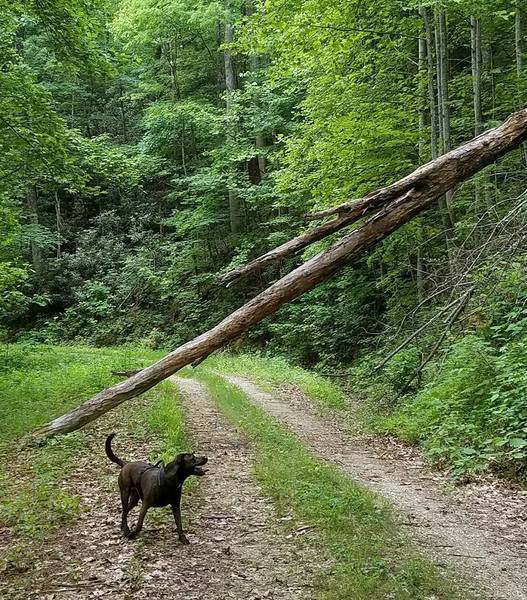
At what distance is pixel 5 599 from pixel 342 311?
711 inches

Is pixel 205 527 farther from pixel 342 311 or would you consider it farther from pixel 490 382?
pixel 342 311

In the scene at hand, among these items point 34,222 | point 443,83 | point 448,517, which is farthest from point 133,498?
point 34,222

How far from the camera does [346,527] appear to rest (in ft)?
20.0

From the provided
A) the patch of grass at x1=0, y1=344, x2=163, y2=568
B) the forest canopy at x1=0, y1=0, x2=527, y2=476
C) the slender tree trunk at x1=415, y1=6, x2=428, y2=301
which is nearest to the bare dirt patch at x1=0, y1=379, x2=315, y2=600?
the patch of grass at x1=0, y1=344, x2=163, y2=568

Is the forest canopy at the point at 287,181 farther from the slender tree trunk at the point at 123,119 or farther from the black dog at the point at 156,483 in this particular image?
the black dog at the point at 156,483

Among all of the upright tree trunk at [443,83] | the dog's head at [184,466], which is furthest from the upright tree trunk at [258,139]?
the dog's head at [184,466]

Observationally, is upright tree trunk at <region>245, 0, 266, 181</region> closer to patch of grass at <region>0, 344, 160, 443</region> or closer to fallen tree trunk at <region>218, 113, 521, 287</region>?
patch of grass at <region>0, 344, 160, 443</region>

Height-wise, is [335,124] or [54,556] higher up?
[335,124]

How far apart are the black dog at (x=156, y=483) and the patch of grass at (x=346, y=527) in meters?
1.51

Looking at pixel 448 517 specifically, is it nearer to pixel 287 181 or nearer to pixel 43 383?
pixel 43 383

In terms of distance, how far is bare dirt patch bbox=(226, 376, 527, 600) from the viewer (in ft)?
17.4

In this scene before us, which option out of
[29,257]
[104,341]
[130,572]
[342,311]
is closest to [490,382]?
[130,572]

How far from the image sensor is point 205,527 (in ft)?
20.7

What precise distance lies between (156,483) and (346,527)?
A: 207 centimetres
